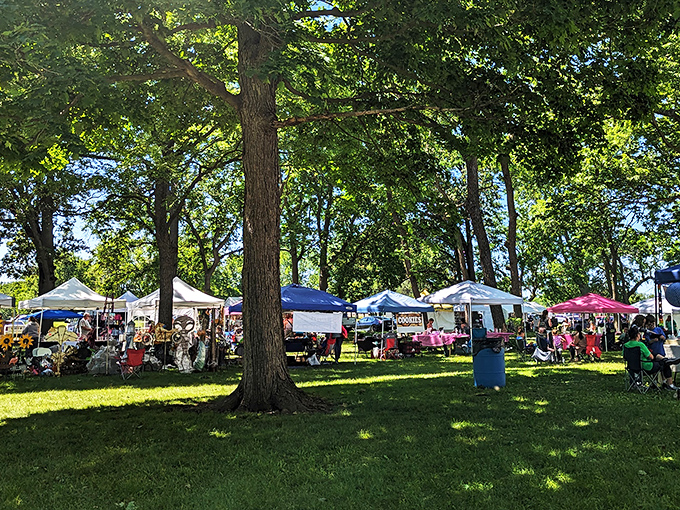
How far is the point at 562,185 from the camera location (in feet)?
66.5

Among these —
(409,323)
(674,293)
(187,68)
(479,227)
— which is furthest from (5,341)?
(479,227)

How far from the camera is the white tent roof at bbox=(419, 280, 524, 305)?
19.5 meters

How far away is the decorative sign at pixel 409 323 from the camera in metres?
20.6

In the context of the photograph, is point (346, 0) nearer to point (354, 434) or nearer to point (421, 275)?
point (354, 434)

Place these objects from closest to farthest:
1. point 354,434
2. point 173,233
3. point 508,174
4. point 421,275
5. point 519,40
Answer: point 354,434 → point 519,40 → point 173,233 → point 508,174 → point 421,275

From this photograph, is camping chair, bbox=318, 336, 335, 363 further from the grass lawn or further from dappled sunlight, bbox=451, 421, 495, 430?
dappled sunlight, bbox=451, 421, 495, 430

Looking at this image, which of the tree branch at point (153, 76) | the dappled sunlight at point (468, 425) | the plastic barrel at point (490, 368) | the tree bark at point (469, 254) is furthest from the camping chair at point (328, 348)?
the tree bark at point (469, 254)

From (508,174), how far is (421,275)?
16818 mm

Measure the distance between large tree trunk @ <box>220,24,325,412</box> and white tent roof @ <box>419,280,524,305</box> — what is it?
36.8ft

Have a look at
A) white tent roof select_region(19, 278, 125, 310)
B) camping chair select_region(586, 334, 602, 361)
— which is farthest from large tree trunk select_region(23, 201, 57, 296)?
camping chair select_region(586, 334, 602, 361)

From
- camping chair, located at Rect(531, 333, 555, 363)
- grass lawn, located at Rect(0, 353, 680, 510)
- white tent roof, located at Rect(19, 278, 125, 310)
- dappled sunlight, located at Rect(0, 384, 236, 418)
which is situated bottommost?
grass lawn, located at Rect(0, 353, 680, 510)

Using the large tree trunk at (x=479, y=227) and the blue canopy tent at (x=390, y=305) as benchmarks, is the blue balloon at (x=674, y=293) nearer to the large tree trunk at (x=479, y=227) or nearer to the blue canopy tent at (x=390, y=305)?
the blue canopy tent at (x=390, y=305)

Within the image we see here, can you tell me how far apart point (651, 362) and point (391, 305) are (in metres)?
11.1

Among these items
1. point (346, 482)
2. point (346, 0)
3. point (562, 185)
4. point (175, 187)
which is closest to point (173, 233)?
point (175, 187)
